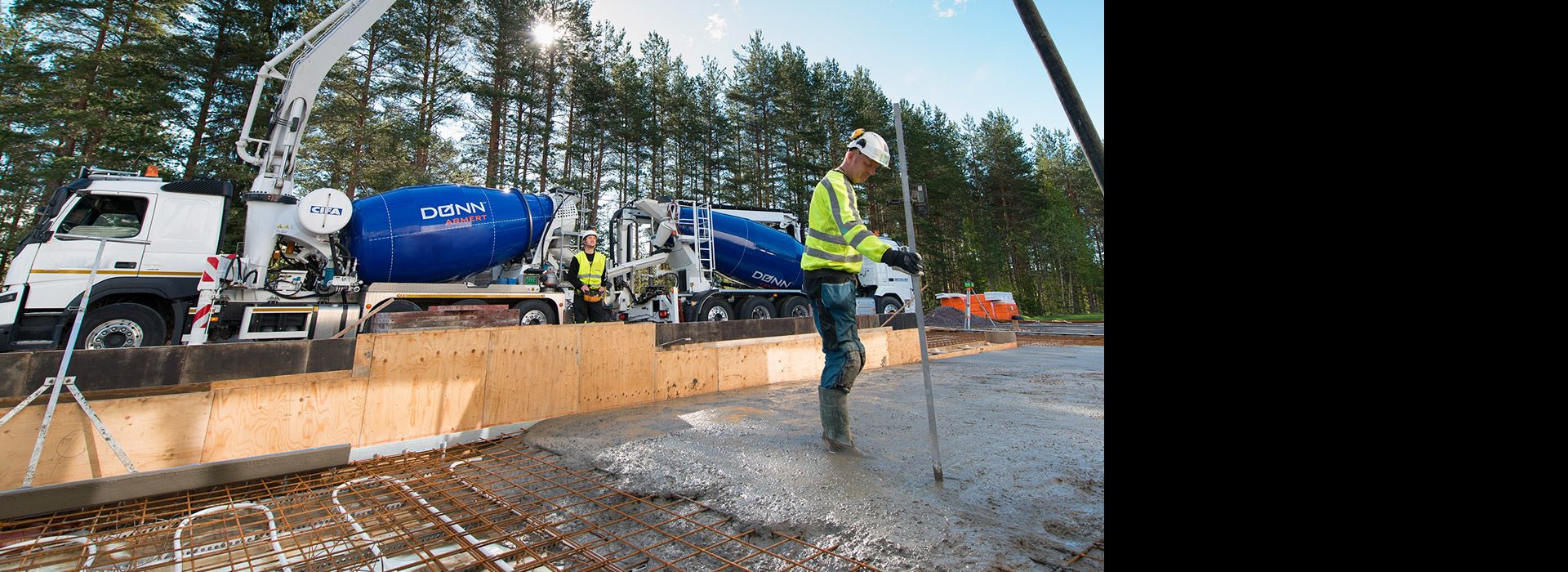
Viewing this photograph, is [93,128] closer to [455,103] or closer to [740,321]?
[455,103]

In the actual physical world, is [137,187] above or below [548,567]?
above

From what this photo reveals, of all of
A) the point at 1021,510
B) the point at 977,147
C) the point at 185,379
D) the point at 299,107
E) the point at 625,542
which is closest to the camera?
the point at 625,542

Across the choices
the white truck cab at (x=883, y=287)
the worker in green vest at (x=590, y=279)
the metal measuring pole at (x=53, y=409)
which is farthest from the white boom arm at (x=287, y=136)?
the white truck cab at (x=883, y=287)

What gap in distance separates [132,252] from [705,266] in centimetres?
714

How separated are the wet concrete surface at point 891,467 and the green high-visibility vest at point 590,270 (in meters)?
3.44

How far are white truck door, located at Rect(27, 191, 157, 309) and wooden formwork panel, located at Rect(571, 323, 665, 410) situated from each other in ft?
19.5

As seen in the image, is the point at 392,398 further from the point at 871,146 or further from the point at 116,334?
the point at 116,334

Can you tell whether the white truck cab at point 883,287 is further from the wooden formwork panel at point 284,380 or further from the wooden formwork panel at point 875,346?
the wooden formwork panel at point 284,380

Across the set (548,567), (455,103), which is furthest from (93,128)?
(548,567)

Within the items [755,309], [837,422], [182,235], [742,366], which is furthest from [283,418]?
[755,309]

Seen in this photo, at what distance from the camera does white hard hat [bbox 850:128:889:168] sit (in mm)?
3311

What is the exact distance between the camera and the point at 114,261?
6262 mm
